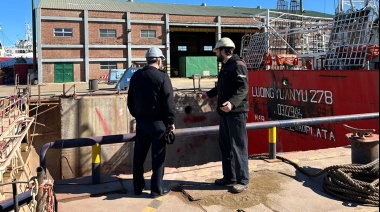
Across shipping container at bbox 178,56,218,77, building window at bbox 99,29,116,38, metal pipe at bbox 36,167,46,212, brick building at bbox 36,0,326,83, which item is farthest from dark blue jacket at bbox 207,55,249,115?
shipping container at bbox 178,56,218,77

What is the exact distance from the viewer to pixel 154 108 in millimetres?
4184

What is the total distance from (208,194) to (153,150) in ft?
2.94

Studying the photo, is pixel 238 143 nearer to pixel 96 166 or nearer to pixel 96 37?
pixel 96 166

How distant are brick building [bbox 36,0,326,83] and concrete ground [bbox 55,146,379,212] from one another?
32364 millimetres

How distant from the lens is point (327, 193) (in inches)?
173

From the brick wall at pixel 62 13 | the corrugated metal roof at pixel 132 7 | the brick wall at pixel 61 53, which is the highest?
the corrugated metal roof at pixel 132 7

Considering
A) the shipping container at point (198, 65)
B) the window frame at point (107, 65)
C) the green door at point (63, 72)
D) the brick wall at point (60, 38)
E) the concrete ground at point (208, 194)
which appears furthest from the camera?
the shipping container at point (198, 65)

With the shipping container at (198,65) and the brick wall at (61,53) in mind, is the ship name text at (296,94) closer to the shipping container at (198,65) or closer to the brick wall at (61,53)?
the brick wall at (61,53)

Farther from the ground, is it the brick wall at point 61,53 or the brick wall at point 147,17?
the brick wall at point 147,17

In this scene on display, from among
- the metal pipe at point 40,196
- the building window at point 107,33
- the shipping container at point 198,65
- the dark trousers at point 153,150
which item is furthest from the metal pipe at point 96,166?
the shipping container at point 198,65

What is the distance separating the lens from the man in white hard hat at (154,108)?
13.6ft

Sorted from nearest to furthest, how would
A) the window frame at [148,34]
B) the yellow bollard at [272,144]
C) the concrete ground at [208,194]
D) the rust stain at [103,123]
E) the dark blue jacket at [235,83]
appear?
the concrete ground at [208,194]
the dark blue jacket at [235,83]
the yellow bollard at [272,144]
the rust stain at [103,123]
the window frame at [148,34]

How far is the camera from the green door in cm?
3638

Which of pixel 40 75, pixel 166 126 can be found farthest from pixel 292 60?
pixel 40 75
